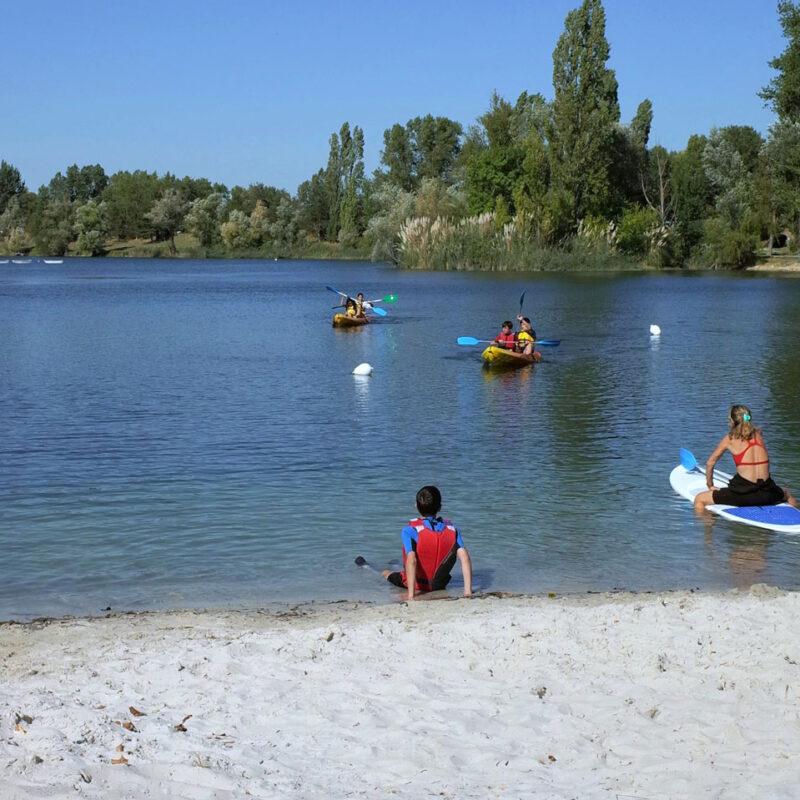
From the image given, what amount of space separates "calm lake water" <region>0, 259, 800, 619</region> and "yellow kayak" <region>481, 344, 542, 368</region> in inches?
15.7

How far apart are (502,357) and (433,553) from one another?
Answer: 17.0 metres

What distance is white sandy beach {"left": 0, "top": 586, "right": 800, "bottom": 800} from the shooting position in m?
5.24

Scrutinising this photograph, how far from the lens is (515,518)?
1218 centimetres

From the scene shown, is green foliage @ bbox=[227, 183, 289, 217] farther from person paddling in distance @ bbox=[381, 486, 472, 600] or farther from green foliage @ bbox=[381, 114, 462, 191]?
person paddling in distance @ bbox=[381, 486, 472, 600]

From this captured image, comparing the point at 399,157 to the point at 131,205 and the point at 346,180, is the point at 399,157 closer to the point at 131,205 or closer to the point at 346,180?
the point at 346,180

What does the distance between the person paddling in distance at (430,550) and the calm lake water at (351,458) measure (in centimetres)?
50

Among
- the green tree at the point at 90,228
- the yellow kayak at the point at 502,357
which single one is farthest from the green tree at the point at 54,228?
the yellow kayak at the point at 502,357

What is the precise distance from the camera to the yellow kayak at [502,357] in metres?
25.8

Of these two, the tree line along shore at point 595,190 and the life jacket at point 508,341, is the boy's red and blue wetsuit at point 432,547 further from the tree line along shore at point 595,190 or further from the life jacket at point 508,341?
the tree line along shore at point 595,190

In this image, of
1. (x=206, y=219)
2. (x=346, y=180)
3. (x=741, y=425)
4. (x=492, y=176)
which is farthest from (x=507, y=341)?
(x=206, y=219)

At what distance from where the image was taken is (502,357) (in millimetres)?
25906

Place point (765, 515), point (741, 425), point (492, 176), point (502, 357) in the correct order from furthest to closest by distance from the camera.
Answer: point (492, 176), point (502, 357), point (765, 515), point (741, 425)

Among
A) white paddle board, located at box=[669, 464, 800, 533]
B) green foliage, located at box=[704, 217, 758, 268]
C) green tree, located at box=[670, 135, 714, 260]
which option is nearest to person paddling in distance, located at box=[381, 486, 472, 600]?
white paddle board, located at box=[669, 464, 800, 533]

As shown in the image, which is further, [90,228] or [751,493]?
[90,228]
